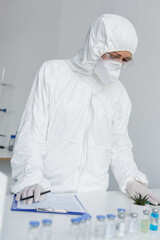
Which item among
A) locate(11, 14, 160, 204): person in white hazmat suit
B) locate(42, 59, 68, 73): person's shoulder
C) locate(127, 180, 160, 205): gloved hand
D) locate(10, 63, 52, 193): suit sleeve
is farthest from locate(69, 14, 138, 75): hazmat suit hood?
A: locate(127, 180, 160, 205): gloved hand

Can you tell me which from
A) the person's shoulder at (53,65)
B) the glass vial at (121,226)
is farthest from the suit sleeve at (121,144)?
the glass vial at (121,226)

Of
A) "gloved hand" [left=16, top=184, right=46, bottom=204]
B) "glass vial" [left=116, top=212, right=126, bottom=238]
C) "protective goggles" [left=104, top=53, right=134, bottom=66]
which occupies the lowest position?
"gloved hand" [left=16, top=184, right=46, bottom=204]

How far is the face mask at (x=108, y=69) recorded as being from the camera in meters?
1.47

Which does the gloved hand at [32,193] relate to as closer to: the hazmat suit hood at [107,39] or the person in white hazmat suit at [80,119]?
the person in white hazmat suit at [80,119]

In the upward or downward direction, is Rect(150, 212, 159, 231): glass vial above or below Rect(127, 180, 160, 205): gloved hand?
above

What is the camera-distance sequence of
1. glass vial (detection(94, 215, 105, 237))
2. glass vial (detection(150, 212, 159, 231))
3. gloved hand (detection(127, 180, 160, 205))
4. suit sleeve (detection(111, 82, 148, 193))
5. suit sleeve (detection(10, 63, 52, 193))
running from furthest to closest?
suit sleeve (detection(111, 82, 148, 193)) → gloved hand (detection(127, 180, 160, 205)) → suit sleeve (detection(10, 63, 52, 193)) → glass vial (detection(150, 212, 159, 231)) → glass vial (detection(94, 215, 105, 237))

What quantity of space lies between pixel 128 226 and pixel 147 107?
1.35 metres

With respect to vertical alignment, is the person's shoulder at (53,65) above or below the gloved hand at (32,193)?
above

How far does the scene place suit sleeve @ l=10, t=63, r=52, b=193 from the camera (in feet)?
3.98

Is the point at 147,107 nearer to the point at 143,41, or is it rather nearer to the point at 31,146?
the point at 143,41

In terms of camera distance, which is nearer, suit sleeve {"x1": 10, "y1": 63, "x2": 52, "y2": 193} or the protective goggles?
suit sleeve {"x1": 10, "y1": 63, "x2": 52, "y2": 193}

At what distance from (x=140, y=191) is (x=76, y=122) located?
45 centimetres

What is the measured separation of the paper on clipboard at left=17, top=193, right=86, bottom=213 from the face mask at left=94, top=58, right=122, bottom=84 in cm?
64

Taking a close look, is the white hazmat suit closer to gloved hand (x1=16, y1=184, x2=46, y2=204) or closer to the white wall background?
gloved hand (x1=16, y1=184, x2=46, y2=204)
